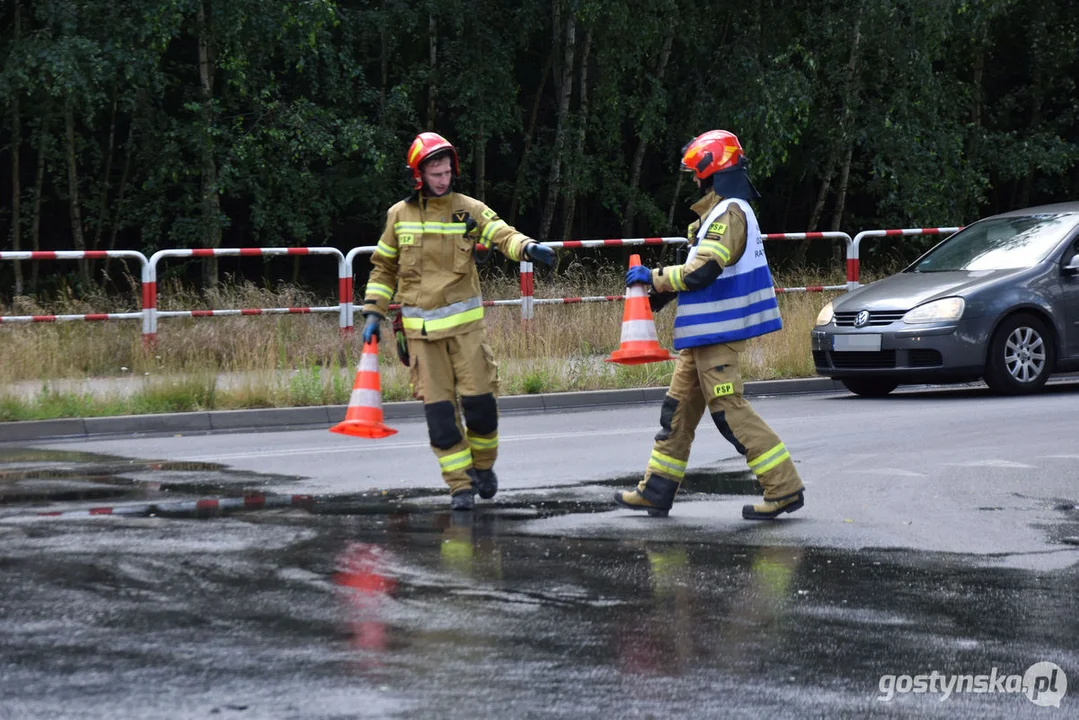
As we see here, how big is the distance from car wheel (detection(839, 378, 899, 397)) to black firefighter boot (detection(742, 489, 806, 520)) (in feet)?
21.8

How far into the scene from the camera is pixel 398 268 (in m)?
8.42

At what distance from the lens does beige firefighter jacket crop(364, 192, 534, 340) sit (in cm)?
820

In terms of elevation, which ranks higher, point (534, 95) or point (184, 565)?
point (534, 95)

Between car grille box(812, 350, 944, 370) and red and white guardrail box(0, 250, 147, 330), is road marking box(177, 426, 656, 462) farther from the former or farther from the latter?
red and white guardrail box(0, 250, 147, 330)

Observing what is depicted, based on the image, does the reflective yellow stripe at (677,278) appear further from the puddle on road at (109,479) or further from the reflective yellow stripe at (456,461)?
the puddle on road at (109,479)

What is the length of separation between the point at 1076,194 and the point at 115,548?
1204 inches

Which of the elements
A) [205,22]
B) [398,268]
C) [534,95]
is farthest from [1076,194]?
[398,268]

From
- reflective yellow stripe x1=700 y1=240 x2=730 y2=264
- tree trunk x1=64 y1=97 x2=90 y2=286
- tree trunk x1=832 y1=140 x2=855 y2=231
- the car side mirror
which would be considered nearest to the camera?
reflective yellow stripe x1=700 y1=240 x2=730 y2=264

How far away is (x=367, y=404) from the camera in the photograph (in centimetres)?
867

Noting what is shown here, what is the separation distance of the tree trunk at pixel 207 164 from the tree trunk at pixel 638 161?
7.12 metres

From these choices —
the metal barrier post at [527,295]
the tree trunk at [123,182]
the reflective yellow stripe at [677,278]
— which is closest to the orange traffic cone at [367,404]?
the reflective yellow stripe at [677,278]

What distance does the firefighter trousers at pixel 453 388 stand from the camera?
8.25 m

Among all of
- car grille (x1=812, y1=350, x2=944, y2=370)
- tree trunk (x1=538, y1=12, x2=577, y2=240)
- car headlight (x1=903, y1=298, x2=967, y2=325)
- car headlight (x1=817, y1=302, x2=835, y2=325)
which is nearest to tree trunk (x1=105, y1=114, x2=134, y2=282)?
tree trunk (x1=538, y1=12, x2=577, y2=240)

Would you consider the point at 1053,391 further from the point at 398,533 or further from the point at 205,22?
the point at 205,22
